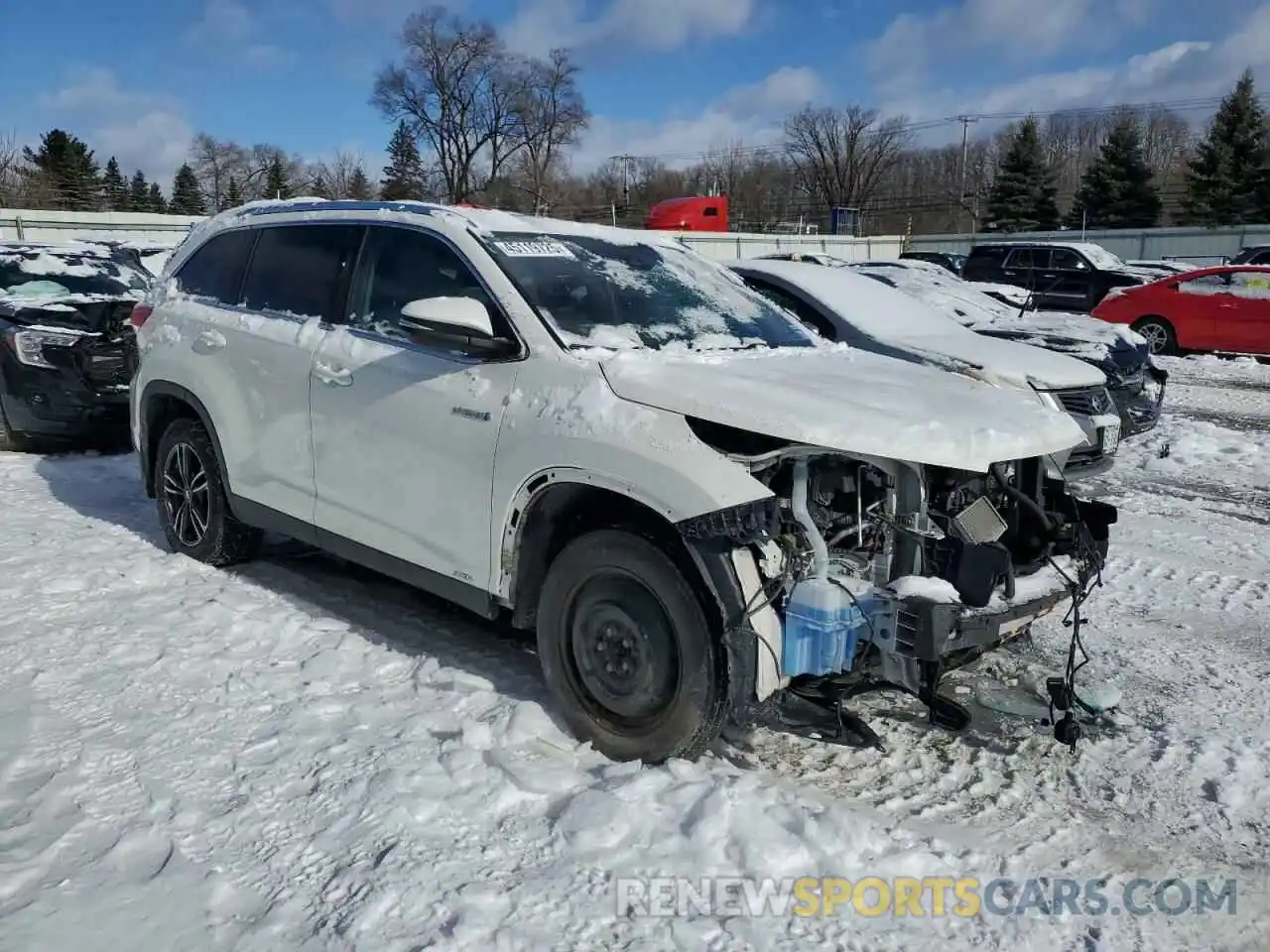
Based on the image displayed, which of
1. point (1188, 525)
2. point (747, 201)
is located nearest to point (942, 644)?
point (1188, 525)

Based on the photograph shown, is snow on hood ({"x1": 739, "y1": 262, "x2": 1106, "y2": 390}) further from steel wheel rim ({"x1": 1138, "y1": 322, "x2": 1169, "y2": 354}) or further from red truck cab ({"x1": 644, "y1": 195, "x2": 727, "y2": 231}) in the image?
red truck cab ({"x1": 644, "y1": 195, "x2": 727, "y2": 231})

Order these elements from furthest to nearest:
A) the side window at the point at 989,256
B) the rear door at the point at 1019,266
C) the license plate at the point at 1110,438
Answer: the side window at the point at 989,256 < the rear door at the point at 1019,266 < the license plate at the point at 1110,438

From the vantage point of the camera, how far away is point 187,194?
66.9 meters

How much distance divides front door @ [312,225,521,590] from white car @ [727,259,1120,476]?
2933 millimetres

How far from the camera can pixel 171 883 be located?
2.93 meters

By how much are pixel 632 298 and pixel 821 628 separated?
179 cm

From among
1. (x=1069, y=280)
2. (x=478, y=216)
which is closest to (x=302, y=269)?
(x=478, y=216)

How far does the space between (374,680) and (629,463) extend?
1.68 metres

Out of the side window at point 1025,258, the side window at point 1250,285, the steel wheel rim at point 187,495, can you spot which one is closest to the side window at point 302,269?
the steel wheel rim at point 187,495

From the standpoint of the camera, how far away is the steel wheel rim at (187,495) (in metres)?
5.70

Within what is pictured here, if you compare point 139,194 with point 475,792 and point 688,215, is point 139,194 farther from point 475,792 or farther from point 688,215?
point 475,792

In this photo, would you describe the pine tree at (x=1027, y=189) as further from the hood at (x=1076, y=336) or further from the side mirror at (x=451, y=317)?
the side mirror at (x=451, y=317)

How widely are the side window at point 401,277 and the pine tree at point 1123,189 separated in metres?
57.9

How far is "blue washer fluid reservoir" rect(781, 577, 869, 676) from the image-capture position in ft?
10.7
